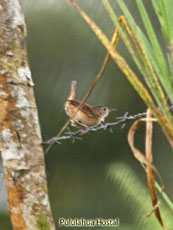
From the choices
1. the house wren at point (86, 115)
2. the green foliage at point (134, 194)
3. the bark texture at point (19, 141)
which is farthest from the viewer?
the green foliage at point (134, 194)

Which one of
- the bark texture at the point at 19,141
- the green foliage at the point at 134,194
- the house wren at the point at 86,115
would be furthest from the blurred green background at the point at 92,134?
the bark texture at the point at 19,141

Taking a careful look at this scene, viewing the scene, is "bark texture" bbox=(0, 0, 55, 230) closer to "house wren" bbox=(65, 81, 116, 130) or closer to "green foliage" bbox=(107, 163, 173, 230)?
"house wren" bbox=(65, 81, 116, 130)

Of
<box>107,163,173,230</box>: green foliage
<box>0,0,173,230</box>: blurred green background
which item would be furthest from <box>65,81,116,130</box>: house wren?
<box>107,163,173,230</box>: green foliage

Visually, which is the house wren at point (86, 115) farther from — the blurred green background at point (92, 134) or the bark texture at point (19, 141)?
the bark texture at point (19, 141)

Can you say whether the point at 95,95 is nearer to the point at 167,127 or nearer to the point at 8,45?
the point at 8,45

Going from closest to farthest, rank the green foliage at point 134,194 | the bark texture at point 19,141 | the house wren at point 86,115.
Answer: the bark texture at point 19,141, the house wren at point 86,115, the green foliage at point 134,194

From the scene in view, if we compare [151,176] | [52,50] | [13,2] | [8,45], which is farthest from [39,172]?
[52,50]

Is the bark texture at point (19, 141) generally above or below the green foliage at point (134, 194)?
above
